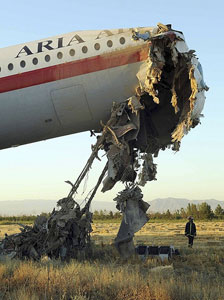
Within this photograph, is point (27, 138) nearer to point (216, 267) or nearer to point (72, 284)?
point (216, 267)

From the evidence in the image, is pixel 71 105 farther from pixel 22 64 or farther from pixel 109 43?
pixel 109 43

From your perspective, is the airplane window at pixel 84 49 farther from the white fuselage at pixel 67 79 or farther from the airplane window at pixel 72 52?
the airplane window at pixel 72 52

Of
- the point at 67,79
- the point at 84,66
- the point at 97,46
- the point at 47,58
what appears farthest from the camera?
the point at 47,58

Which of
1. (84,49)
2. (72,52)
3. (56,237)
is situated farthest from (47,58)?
(56,237)

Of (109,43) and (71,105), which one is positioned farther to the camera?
(71,105)

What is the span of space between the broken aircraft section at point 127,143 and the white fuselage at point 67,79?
0.67 m

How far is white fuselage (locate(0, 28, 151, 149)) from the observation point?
17062 millimetres

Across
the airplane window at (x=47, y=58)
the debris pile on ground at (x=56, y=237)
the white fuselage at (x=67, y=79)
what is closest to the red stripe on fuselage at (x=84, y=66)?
the white fuselage at (x=67, y=79)

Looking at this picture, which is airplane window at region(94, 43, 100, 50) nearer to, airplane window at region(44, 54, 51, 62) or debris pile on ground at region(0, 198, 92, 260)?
airplane window at region(44, 54, 51, 62)

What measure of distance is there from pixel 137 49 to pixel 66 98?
354 centimetres

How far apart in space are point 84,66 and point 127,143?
3608 mm

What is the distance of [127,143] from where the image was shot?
17.3 meters

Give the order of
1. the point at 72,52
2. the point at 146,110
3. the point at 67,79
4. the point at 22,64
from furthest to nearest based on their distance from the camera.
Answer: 1. the point at 146,110
2. the point at 22,64
3. the point at 72,52
4. the point at 67,79

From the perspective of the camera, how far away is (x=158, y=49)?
16.3 m
